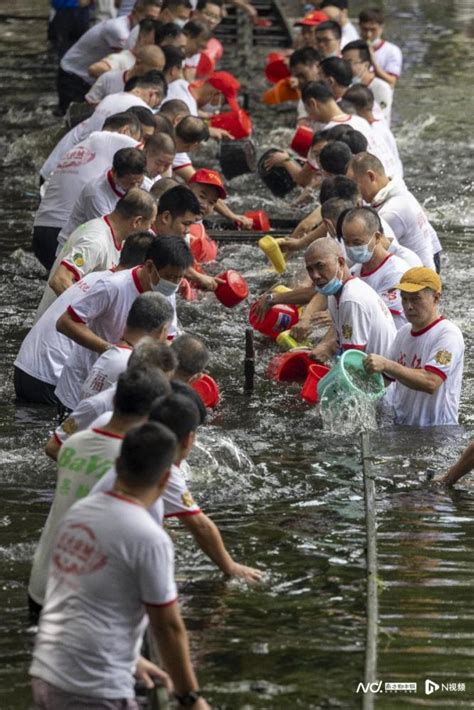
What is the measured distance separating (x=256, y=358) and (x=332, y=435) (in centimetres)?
189

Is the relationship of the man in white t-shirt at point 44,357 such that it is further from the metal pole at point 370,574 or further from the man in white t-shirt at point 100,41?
the man in white t-shirt at point 100,41

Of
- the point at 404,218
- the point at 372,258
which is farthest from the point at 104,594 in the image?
→ the point at 404,218

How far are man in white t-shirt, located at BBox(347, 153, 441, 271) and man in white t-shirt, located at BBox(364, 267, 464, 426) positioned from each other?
6.99 ft

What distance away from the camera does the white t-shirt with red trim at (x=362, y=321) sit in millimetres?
9164

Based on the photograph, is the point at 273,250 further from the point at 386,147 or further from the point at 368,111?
the point at 368,111

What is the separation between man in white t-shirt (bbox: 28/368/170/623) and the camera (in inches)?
225

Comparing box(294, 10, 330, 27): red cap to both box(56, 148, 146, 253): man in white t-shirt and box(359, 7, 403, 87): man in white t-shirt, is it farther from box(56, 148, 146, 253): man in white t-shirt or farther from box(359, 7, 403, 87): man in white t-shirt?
box(56, 148, 146, 253): man in white t-shirt

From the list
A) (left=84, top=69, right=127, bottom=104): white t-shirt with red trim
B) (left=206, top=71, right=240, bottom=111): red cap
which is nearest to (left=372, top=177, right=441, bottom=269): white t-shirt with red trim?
(left=84, top=69, right=127, bottom=104): white t-shirt with red trim

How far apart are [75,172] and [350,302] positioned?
298 cm

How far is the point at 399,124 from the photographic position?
18781 millimetres

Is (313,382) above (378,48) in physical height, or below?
above

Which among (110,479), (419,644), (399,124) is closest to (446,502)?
(419,644)

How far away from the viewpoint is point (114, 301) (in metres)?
8.26

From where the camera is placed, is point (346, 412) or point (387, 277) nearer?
point (346, 412)
